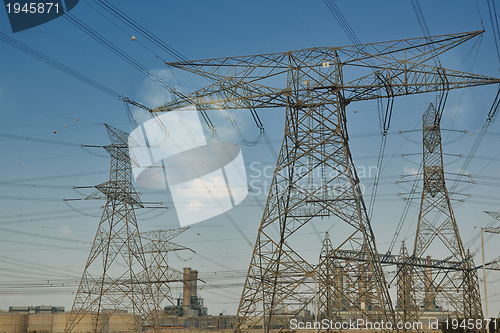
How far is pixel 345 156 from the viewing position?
24.0 m

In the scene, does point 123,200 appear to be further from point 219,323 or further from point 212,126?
point 219,323

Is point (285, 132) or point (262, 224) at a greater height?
point (285, 132)

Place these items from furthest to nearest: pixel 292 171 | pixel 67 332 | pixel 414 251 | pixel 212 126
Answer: pixel 414 251 → pixel 67 332 → pixel 212 126 → pixel 292 171

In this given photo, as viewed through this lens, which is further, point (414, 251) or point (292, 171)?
point (414, 251)

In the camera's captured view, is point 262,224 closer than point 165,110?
Yes

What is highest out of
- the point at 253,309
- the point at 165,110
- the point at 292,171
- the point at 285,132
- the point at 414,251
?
the point at 165,110

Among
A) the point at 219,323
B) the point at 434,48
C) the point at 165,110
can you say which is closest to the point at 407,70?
the point at 434,48

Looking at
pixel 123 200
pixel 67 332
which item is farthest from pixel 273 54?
pixel 67 332

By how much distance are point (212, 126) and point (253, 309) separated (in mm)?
11380

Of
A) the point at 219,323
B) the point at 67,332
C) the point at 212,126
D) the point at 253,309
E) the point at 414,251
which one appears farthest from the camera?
the point at 219,323

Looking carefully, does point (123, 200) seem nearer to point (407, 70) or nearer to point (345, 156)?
point (345, 156)

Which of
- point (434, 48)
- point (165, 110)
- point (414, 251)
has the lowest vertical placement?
A: point (414, 251)

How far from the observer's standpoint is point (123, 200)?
4484 cm

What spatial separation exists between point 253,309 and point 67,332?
25959mm
